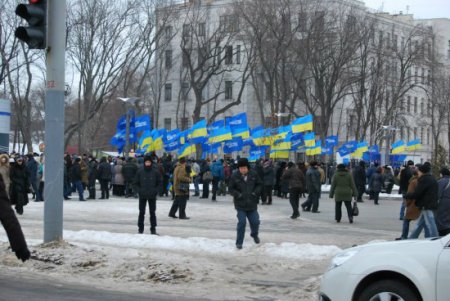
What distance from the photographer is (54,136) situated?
12992mm

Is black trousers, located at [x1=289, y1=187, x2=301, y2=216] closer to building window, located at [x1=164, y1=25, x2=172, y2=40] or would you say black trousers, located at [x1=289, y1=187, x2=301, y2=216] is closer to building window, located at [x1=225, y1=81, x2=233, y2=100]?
building window, located at [x1=164, y1=25, x2=172, y2=40]

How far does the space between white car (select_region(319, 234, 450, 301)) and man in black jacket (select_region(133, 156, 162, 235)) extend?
9.66 metres

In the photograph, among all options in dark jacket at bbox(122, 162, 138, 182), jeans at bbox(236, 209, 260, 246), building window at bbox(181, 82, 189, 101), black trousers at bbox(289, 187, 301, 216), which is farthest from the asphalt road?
building window at bbox(181, 82, 189, 101)

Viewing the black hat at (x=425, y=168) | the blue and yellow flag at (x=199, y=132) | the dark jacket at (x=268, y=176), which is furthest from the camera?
the blue and yellow flag at (x=199, y=132)

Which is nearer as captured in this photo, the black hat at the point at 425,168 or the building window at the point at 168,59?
the black hat at the point at 425,168

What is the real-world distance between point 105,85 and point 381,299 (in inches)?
1749

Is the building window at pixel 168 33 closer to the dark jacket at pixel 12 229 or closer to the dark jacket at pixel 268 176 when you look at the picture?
the dark jacket at pixel 268 176

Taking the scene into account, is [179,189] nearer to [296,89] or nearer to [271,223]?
[271,223]

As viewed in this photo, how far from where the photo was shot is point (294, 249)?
14008 millimetres

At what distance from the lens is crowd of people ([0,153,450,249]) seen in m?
14.2

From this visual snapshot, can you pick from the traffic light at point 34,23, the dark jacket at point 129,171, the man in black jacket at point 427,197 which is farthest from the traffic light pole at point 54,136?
the dark jacket at point 129,171

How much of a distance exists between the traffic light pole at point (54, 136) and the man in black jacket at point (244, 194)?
3345mm

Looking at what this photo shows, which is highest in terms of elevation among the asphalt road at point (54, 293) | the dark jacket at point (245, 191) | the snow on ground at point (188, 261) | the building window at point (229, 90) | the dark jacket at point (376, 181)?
the building window at point (229, 90)

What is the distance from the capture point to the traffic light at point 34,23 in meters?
11.5
